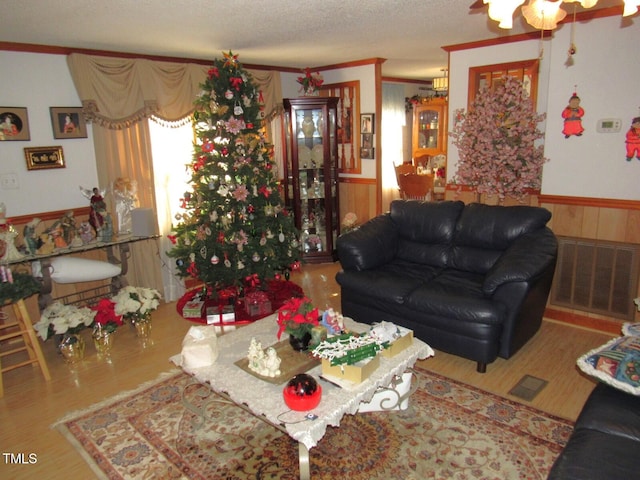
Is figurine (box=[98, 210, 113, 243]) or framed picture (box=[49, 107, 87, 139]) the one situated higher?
framed picture (box=[49, 107, 87, 139])

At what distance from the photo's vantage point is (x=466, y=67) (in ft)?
14.7

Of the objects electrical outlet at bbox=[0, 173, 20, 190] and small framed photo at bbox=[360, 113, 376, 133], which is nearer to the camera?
electrical outlet at bbox=[0, 173, 20, 190]

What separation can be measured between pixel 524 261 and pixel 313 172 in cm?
320

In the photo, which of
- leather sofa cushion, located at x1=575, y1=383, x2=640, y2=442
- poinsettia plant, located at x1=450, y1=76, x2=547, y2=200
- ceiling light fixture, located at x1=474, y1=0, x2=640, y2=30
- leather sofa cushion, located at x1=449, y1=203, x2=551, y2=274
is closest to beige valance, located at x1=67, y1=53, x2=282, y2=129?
poinsettia plant, located at x1=450, y1=76, x2=547, y2=200

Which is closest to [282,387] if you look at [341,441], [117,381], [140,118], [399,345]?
[341,441]

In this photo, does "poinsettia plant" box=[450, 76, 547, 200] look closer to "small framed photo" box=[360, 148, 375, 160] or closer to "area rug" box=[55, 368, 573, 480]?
"small framed photo" box=[360, 148, 375, 160]

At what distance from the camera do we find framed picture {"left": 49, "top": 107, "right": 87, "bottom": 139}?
3889 mm

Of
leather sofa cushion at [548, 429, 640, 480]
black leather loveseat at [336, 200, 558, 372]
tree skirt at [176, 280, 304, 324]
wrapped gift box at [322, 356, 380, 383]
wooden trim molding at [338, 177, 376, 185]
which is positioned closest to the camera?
leather sofa cushion at [548, 429, 640, 480]

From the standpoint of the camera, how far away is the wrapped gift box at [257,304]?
4.05 metres

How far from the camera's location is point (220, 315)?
392 centimetres

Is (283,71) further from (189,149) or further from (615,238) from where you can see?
(615,238)

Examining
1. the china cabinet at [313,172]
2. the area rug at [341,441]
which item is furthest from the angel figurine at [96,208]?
the china cabinet at [313,172]

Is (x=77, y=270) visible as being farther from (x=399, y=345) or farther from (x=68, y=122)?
(x=399, y=345)

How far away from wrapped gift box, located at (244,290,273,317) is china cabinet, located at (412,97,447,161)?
4942 millimetres
